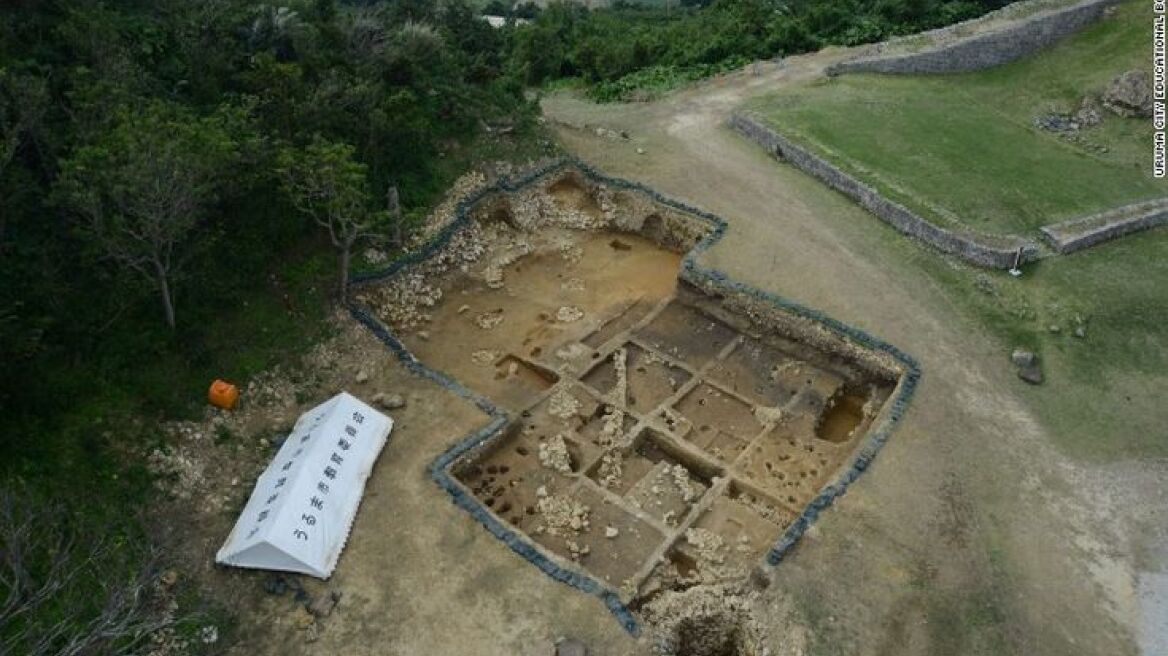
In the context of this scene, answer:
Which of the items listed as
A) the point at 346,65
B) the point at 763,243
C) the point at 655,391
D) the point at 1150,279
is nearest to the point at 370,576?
the point at 655,391

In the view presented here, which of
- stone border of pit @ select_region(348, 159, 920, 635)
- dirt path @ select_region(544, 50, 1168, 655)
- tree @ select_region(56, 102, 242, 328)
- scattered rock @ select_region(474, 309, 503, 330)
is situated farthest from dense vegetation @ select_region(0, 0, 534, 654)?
dirt path @ select_region(544, 50, 1168, 655)

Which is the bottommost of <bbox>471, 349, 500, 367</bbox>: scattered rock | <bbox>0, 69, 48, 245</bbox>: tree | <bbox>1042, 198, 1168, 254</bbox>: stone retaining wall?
<bbox>471, 349, 500, 367</bbox>: scattered rock

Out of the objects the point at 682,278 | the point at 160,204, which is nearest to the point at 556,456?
the point at 682,278

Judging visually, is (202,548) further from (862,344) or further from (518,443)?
(862,344)

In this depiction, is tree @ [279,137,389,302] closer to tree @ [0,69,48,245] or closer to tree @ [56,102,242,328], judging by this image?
tree @ [56,102,242,328]

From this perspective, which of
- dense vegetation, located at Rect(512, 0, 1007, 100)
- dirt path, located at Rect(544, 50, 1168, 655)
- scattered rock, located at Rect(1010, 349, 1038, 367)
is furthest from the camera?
dense vegetation, located at Rect(512, 0, 1007, 100)

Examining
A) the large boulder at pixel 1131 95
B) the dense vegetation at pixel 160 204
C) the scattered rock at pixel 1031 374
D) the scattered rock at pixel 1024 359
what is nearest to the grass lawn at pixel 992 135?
the large boulder at pixel 1131 95
